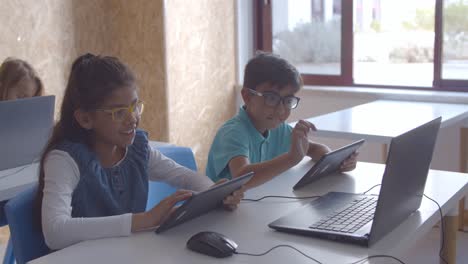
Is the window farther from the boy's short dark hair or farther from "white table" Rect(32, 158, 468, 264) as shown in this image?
"white table" Rect(32, 158, 468, 264)

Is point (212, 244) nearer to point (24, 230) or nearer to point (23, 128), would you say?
point (24, 230)

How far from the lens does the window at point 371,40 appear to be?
12.8ft

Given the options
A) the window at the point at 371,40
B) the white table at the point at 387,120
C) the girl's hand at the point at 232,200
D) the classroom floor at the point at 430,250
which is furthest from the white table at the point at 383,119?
the girl's hand at the point at 232,200

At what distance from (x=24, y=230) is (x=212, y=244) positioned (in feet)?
1.53

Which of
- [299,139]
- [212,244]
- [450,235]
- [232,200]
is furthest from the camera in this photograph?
[450,235]

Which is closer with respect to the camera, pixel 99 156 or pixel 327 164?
pixel 99 156

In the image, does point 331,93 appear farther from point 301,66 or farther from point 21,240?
point 21,240

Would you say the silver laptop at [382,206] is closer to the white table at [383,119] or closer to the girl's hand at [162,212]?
the girl's hand at [162,212]

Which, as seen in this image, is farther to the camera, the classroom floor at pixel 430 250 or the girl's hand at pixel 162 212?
the classroom floor at pixel 430 250

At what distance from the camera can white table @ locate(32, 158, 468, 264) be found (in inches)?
52.1

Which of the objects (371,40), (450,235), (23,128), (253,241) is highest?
(371,40)

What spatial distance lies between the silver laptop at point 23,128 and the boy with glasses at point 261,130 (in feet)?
2.13

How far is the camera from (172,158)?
79.7 inches

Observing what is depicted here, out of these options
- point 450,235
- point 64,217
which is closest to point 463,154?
point 450,235
